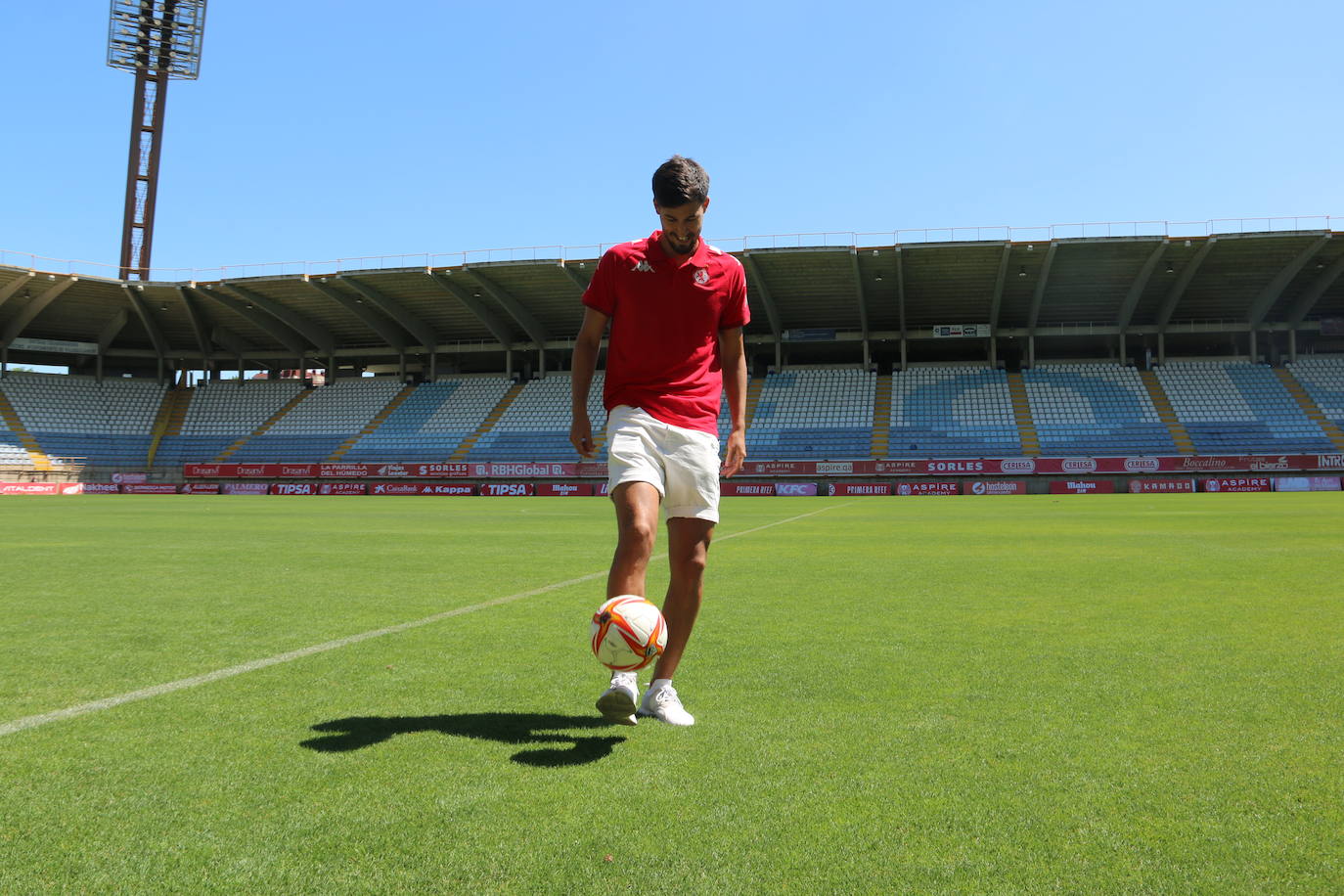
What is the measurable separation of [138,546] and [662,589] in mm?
7501

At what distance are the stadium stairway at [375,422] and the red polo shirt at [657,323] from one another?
44.3 m

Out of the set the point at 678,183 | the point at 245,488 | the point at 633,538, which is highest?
the point at 678,183

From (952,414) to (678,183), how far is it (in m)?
41.2

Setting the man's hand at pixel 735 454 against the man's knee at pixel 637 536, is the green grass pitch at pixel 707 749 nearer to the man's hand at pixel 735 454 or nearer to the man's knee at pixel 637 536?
the man's knee at pixel 637 536

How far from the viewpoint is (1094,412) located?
1622 inches

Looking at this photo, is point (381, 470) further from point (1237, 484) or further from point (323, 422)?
point (1237, 484)

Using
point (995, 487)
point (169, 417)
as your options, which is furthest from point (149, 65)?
point (995, 487)

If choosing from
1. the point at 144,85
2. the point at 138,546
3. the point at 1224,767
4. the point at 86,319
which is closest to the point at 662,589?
the point at 1224,767

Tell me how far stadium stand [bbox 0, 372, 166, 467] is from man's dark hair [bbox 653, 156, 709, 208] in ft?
167

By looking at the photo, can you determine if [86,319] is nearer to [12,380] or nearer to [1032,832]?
[12,380]

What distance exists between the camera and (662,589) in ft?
24.8

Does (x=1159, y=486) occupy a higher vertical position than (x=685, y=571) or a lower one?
higher

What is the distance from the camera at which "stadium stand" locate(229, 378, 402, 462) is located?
4653cm

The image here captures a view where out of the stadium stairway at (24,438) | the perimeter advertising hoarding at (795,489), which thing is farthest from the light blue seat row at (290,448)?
the perimeter advertising hoarding at (795,489)
